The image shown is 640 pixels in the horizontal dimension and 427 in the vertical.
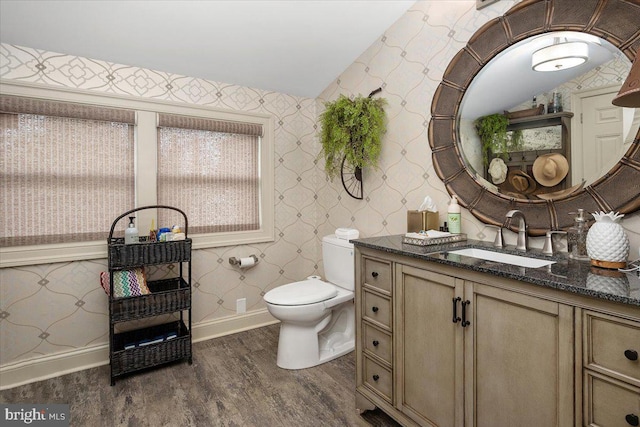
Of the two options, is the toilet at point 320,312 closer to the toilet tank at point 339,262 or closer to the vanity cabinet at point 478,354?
the toilet tank at point 339,262

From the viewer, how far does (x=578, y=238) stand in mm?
1449

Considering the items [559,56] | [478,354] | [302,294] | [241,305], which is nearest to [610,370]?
[478,354]

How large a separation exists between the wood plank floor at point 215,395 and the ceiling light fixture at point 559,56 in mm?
1915

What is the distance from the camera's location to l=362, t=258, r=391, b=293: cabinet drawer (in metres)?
1.71

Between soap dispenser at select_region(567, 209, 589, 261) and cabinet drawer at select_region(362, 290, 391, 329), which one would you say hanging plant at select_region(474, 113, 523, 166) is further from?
cabinet drawer at select_region(362, 290, 391, 329)

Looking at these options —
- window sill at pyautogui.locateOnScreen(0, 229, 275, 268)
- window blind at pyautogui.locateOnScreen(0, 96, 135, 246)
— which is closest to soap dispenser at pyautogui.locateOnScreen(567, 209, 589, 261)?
window sill at pyautogui.locateOnScreen(0, 229, 275, 268)

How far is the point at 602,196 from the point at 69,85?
3.06m

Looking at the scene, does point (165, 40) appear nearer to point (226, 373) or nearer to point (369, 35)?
point (369, 35)

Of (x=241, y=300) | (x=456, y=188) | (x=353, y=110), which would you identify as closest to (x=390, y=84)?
(x=353, y=110)

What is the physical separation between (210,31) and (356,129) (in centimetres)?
119

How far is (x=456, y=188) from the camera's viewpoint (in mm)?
1987

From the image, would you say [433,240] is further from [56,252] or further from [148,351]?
[56,252]

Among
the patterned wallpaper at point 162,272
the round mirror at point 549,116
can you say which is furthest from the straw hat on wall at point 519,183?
the patterned wallpaper at point 162,272

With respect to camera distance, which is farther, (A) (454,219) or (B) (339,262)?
(B) (339,262)
